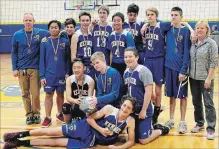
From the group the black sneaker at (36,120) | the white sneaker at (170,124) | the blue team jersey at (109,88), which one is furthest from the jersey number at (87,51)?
the white sneaker at (170,124)

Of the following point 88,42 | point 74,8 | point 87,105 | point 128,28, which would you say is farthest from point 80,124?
point 74,8

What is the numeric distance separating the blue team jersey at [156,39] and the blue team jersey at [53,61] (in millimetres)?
1244

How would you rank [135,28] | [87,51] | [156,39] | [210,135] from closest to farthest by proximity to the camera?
1. [210,135]
2. [156,39]
3. [87,51]
4. [135,28]

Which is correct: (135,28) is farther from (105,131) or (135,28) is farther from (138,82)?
(105,131)

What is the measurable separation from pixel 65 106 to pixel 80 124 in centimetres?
48

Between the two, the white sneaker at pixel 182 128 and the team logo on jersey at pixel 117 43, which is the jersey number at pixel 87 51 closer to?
the team logo on jersey at pixel 117 43

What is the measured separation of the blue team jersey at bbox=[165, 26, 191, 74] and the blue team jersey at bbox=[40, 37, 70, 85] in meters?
1.54

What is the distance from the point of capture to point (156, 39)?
190 inches

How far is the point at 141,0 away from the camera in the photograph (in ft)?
44.9

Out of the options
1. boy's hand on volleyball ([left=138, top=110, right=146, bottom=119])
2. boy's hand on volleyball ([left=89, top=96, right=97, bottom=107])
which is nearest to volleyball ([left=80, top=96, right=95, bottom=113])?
boy's hand on volleyball ([left=89, top=96, right=97, bottom=107])

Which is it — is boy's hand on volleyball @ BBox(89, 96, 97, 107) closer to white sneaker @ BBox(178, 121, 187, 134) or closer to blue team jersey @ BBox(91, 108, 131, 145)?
blue team jersey @ BBox(91, 108, 131, 145)

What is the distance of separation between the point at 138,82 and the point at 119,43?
0.74 m

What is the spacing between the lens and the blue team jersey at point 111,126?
4164 millimetres

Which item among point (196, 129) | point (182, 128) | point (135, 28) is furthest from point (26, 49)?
point (196, 129)
